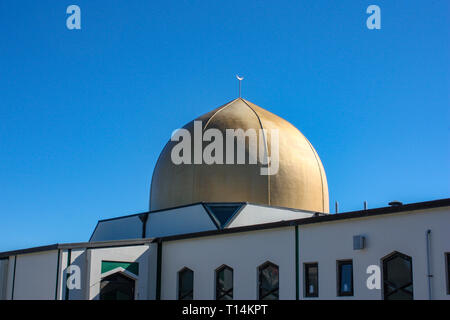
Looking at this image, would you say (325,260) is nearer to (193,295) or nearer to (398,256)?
(398,256)

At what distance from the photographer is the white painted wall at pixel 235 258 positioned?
16453 mm

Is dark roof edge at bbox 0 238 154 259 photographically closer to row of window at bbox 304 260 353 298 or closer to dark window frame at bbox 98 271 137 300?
dark window frame at bbox 98 271 137 300

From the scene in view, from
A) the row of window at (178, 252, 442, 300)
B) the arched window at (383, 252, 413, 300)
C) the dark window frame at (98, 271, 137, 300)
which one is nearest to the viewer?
the arched window at (383, 252, 413, 300)

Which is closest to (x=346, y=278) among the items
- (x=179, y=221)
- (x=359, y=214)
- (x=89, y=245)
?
(x=359, y=214)

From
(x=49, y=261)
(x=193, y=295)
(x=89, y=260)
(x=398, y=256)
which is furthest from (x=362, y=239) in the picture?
(x=49, y=261)

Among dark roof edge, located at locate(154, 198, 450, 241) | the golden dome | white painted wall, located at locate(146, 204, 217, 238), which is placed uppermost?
the golden dome

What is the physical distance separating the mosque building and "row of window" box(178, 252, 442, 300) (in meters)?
0.03

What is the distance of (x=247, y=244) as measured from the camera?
17719 millimetres

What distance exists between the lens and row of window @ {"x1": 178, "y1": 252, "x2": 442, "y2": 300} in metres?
13.8

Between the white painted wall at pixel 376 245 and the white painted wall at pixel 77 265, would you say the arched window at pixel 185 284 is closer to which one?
the white painted wall at pixel 77 265

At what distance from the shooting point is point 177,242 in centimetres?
2033

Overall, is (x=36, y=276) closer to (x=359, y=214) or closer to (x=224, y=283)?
(x=224, y=283)

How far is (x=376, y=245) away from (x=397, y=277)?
858 mm

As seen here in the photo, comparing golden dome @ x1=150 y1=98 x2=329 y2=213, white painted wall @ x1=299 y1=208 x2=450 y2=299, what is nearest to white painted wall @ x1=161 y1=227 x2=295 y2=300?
white painted wall @ x1=299 y1=208 x2=450 y2=299
